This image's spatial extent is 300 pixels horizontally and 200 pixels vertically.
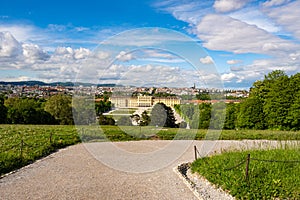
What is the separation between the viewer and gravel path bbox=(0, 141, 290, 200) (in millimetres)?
8500

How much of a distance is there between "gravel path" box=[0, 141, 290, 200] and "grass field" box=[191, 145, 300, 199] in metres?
1.00

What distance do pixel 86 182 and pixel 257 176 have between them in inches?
194

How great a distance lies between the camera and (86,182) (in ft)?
32.0

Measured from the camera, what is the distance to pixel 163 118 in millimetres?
15906

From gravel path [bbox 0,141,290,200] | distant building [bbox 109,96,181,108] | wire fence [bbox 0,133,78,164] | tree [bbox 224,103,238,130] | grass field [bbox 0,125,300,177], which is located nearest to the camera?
gravel path [bbox 0,141,290,200]

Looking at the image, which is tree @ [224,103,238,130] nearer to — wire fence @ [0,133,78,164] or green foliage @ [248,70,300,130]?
green foliage @ [248,70,300,130]

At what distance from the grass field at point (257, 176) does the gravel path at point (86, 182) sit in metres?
1.00

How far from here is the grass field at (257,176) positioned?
8.15 meters

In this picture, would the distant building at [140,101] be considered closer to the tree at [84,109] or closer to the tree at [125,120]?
the tree at [125,120]

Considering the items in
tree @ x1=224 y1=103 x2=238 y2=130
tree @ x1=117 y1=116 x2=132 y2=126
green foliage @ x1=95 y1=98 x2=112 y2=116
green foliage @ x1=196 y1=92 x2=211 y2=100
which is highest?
green foliage @ x1=196 y1=92 x2=211 y2=100

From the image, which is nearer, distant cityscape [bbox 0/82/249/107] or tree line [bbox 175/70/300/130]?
distant cityscape [bbox 0/82/249/107]

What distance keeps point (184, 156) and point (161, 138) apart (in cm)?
703

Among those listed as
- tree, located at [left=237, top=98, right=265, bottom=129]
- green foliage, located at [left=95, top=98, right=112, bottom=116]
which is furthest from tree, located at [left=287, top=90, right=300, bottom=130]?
green foliage, located at [left=95, top=98, right=112, bottom=116]

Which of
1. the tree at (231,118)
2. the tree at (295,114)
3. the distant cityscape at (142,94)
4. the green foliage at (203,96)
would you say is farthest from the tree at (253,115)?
the green foliage at (203,96)
